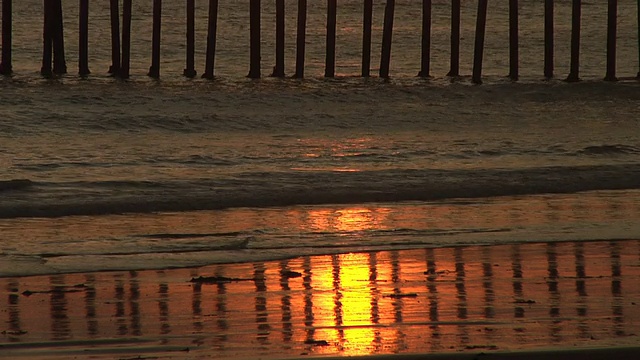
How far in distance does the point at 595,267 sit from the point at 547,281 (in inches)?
18.7

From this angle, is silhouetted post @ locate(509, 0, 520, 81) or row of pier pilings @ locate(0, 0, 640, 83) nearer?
row of pier pilings @ locate(0, 0, 640, 83)

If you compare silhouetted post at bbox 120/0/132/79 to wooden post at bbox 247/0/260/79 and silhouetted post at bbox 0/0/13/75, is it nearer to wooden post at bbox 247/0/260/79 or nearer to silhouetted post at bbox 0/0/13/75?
silhouetted post at bbox 0/0/13/75

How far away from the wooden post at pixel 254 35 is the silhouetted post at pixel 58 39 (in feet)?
10.5

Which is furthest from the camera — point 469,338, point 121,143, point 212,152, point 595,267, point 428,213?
point 121,143

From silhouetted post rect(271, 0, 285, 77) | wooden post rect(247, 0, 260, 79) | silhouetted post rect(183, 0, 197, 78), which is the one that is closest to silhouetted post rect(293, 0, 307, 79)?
silhouetted post rect(271, 0, 285, 77)

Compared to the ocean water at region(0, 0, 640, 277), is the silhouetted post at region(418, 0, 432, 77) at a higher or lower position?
higher

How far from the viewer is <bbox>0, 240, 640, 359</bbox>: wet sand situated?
4.75 meters

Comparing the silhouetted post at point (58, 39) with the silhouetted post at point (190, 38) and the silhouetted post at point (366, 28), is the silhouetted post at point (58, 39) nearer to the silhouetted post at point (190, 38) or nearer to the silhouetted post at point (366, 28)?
the silhouetted post at point (190, 38)

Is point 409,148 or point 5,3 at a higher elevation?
point 5,3

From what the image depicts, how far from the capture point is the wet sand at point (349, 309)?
4.75m

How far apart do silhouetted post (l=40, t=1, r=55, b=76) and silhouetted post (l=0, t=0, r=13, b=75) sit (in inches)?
22.4

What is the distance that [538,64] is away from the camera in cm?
2719

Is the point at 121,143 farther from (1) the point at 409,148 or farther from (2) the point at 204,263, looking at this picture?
(2) the point at 204,263

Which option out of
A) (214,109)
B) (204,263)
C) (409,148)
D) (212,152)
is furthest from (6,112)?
(204,263)
